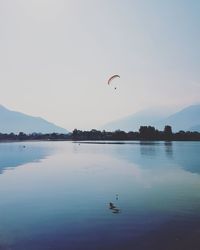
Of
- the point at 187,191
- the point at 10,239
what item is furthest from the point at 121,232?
the point at 187,191

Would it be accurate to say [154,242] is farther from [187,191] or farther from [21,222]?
[187,191]

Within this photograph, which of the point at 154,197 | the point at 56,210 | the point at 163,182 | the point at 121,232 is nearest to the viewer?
the point at 121,232

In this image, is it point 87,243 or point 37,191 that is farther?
point 37,191

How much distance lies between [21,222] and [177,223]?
12156 millimetres

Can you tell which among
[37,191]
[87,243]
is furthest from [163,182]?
[87,243]

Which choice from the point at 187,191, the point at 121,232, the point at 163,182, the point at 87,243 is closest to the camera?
the point at 87,243

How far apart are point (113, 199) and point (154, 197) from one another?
4627 millimetres

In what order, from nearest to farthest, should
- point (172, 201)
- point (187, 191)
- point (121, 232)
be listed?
point (121, 232)
point (172, 201)
point (187, 191)

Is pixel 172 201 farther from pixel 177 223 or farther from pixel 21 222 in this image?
pixel 21 222

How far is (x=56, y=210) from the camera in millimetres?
28906

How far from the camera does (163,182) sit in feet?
148

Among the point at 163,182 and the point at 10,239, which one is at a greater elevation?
the point at 163,182

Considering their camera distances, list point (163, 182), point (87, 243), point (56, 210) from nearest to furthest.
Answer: point (87, 243) → point (56, 210) → point (163, 182)

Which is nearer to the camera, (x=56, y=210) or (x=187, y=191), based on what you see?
(x=56, y=210)
